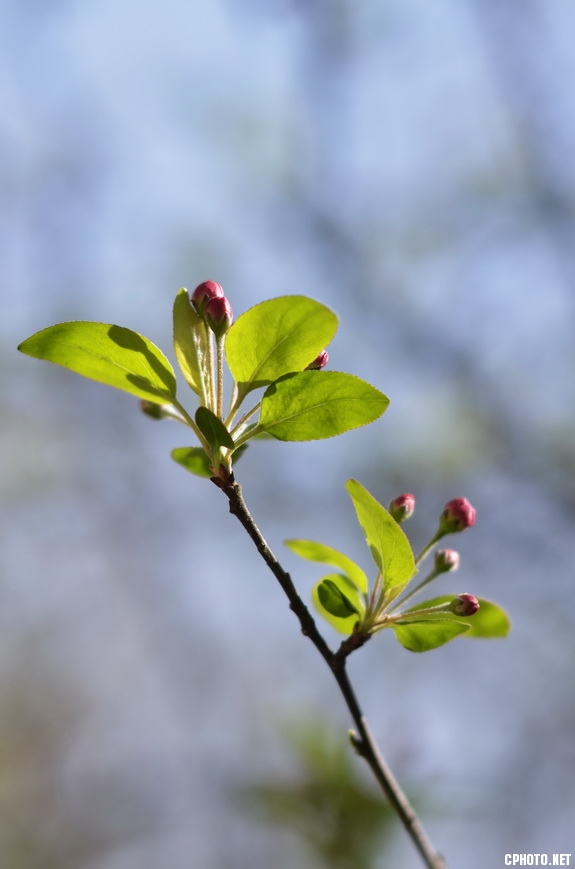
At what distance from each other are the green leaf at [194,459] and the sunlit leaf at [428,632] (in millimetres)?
288

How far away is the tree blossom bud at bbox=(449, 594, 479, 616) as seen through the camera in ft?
2.77

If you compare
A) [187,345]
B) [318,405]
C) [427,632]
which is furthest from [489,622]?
[187,345]

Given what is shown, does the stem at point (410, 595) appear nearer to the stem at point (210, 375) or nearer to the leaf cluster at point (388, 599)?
the leaf cluster at point (388, 599)

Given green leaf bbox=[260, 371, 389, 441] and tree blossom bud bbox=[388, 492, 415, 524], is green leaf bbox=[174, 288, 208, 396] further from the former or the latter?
tree blossom bud bbox=[388, 492, 415, 524]

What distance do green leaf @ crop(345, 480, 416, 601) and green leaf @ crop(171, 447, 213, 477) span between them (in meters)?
0.16

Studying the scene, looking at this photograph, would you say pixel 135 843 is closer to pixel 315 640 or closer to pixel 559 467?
pixel 559 467

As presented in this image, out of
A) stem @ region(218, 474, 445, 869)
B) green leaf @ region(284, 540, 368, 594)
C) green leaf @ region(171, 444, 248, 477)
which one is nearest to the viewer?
stem @ region(218, 474, 445, 869)

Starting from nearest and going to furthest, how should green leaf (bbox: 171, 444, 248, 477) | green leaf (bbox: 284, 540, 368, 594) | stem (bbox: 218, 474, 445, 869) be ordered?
stem (bbox: 218, 474, 445, 869)
green leaf (bbox: 171, 444, 248, 477)
green leaf (bbox: 284, 540, 368, 594)

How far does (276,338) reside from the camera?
2.60ft

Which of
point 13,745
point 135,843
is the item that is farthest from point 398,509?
point 13,745

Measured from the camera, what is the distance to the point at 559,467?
14.7ft

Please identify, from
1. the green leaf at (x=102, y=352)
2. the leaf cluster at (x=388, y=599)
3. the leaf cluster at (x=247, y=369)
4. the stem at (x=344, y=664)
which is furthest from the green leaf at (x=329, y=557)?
the green leaf at (x=102, y=352)

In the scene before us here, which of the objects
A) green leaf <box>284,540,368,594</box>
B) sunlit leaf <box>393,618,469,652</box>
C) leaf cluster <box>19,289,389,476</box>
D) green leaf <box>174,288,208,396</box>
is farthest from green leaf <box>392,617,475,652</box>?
green leaf <box>174,288,208,396</box>

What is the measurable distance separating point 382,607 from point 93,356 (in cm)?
45
